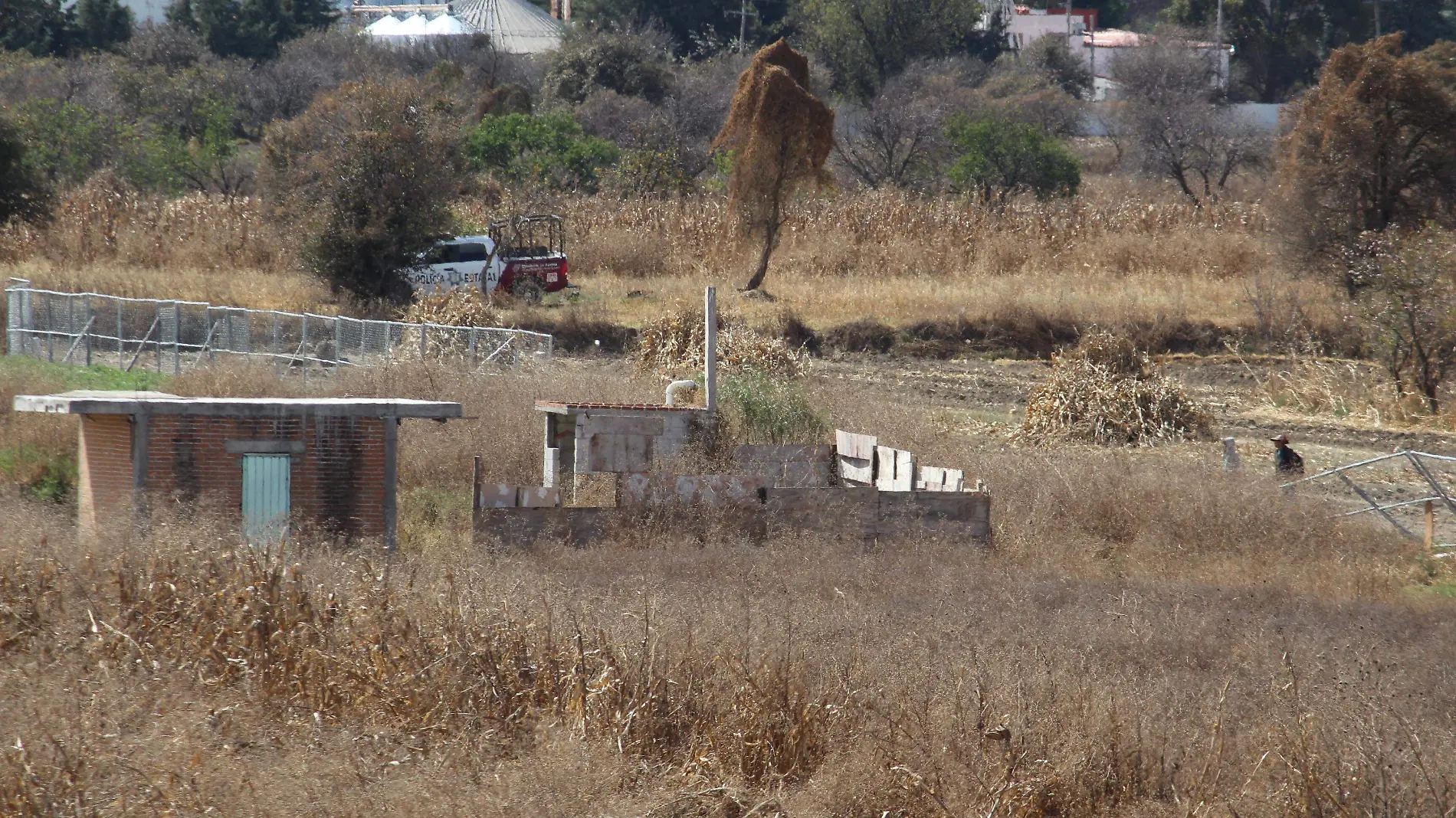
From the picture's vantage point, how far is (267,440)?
12.8m

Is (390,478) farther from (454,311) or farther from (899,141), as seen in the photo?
(899,141)

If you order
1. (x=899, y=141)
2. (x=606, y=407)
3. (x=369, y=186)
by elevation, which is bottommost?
(x=606, y=407)

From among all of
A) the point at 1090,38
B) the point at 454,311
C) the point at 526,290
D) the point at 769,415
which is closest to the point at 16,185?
the point at 526,290

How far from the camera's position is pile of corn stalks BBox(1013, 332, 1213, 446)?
Answer: 61.1 feet

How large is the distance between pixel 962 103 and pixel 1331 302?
95.1ft

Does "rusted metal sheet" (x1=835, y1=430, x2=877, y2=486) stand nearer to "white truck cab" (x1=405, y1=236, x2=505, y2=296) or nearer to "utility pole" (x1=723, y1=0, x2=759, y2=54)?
"white truck cab" (x1=405, y1=236, x2=505, y2=296)

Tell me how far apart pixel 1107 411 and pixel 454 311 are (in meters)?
11.6

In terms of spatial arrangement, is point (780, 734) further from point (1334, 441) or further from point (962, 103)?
point (962, 103)

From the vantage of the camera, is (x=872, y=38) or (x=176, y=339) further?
(x=872, y=38)

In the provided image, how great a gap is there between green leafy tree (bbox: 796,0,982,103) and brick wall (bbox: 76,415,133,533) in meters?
53.7

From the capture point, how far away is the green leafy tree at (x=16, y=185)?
3100 cm

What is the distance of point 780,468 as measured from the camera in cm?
1486

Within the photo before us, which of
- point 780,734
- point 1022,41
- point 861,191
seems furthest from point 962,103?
point 780,734

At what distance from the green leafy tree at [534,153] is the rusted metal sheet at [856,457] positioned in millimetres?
30862
